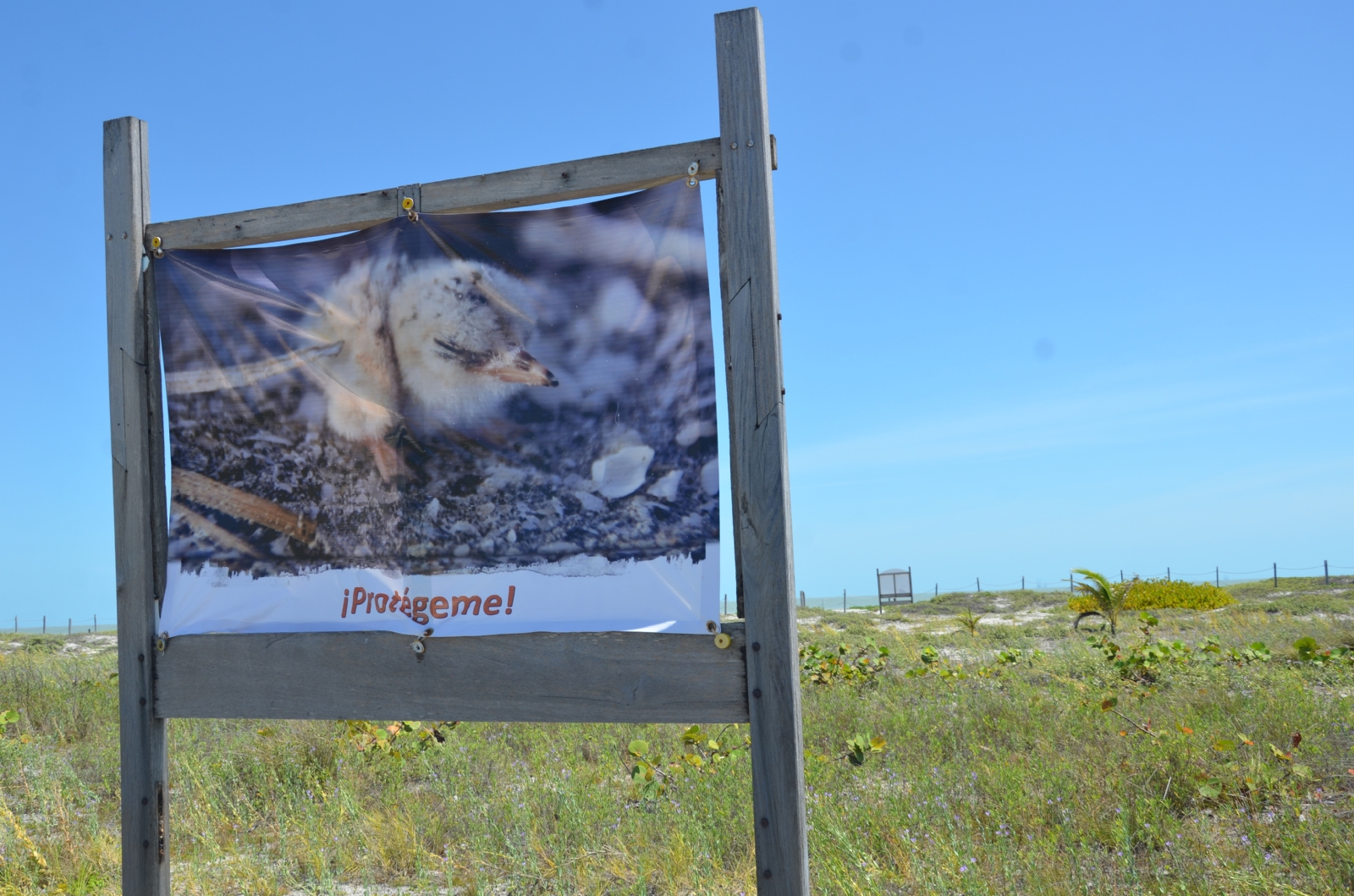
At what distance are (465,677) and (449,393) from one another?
1.01 m

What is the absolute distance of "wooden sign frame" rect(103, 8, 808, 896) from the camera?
2822 mm

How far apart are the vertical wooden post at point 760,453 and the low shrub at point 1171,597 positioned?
24724 mm

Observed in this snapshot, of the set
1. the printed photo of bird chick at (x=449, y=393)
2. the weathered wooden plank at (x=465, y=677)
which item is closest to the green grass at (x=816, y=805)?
the weathered wooden plank at (x=465, y=677)

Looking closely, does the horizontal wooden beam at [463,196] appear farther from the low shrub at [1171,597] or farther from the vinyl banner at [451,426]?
the low shrub at [1171,597]

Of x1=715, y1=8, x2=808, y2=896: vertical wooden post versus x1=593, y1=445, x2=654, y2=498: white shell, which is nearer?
x1=715, y1=8, x2=808, y2=896: vertical wooden post

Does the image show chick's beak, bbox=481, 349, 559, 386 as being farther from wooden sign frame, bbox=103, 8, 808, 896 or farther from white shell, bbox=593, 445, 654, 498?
wooden sign frame, bbox=103, 8, 808, 896

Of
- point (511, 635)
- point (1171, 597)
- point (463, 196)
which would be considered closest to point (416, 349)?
point (463, 196)

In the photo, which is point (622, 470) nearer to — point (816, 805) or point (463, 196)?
point (463, 196)

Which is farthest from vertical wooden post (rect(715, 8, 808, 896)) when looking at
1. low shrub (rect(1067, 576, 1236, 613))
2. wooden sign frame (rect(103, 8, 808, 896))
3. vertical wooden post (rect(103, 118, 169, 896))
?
low shrub (rect(1067, 576, 1236, 613))

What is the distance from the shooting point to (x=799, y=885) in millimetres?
2777

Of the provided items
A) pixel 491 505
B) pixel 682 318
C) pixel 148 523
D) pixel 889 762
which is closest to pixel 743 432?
pixel 682 318

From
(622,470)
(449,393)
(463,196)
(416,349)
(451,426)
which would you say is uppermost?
(463,196)

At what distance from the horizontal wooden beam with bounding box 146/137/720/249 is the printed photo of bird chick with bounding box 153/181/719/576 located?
6 cm

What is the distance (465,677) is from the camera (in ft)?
10.1
